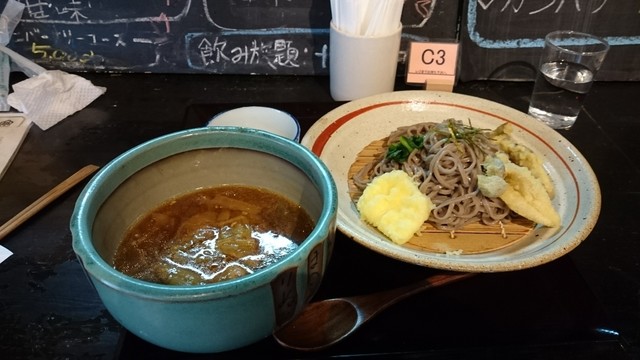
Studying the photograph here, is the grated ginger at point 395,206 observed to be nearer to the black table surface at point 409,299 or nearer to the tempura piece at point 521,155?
the black table surface at point 409,299

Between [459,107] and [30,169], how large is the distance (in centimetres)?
178

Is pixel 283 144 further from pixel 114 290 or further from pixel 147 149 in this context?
pixel 114 290

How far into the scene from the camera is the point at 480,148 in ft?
6.04

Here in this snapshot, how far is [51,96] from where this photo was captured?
93.0 inches

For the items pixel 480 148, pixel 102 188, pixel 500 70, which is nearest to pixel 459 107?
pixel 480 148

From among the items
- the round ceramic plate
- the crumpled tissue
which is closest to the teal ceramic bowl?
the round ceramic plate

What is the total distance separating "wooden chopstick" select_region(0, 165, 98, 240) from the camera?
1639 millimetres

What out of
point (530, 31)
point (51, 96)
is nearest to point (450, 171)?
point (530, 31)

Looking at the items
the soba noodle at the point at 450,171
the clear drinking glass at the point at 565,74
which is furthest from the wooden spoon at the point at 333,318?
the clear drinking glass at the point at 565,74

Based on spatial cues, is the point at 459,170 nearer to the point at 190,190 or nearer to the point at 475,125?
the point at 475,125

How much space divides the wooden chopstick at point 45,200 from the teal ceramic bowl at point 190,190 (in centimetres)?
70

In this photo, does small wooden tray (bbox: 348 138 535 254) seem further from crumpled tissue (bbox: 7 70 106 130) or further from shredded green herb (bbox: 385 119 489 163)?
crumpled tissue (bbox: 7 70 106 130)

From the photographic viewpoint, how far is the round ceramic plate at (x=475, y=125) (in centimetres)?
135

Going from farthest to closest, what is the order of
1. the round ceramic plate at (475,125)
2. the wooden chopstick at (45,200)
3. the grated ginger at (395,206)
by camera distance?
the wooden chopstick at (45,200), the grated ginger at (395,206), the round ceramic plate at (475,125)
